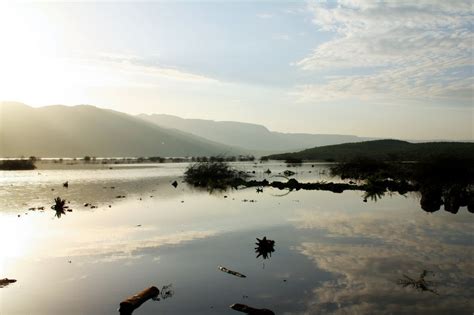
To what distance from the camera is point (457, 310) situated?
480 inches

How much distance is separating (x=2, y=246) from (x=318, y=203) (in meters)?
24.7

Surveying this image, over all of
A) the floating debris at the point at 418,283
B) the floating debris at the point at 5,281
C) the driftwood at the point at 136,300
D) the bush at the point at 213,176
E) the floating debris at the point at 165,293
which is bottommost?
the floating debris at the point at 5,281

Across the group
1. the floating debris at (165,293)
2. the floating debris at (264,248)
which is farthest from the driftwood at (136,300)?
the floating debris at (264,248)

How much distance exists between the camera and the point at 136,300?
12617mm

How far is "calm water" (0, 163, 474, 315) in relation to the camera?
13039 millimetres

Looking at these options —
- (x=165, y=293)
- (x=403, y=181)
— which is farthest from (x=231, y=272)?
(x=403, y=181)

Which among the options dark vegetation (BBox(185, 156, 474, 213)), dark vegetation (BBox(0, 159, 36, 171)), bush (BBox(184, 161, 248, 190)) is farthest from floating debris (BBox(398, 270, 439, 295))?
dark vegetation (BBox(0, 159, 36, 171))

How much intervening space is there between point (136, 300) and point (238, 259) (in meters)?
6.30

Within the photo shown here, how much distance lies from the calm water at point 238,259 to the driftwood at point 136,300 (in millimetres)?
222

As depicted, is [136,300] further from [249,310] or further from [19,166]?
[19,166]

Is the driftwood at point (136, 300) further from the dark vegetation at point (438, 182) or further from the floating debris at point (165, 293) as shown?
the dark vegetation at point (438, 182)

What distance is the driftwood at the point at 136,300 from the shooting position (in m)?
12.3

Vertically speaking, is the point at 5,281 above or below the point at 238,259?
below

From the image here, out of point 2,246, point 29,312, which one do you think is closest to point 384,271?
point 29,312
